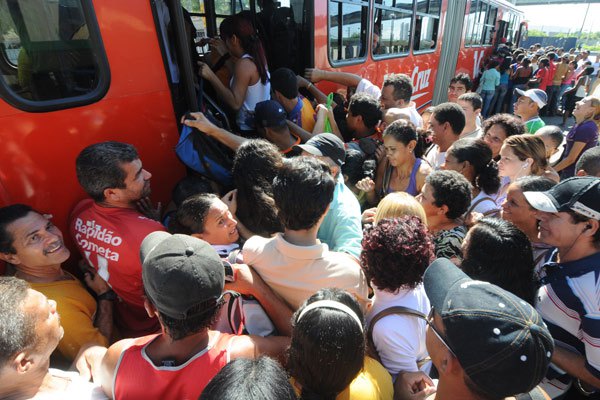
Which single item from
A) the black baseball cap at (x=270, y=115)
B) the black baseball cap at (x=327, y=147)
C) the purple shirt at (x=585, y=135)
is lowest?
the purple shirt at (x=585, y=135)

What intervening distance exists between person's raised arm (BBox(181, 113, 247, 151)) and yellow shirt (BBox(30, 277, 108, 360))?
1.11 meters

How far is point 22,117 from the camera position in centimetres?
161

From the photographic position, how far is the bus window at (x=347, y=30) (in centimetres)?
371

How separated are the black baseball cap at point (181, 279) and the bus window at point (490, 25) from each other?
11.2 meters

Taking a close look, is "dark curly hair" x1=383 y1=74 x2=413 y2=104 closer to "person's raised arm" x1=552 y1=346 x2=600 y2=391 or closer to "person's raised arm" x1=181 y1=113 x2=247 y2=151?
A: "person's raised arm" x1=181 y1=113 x2=247 y2=151

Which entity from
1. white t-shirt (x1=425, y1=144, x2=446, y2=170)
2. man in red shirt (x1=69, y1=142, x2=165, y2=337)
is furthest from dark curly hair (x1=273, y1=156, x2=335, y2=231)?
white t-shirt (x1=425, y1=144, x2=446, y2=170)

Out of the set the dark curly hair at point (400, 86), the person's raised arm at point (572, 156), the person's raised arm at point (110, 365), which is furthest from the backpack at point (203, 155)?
the person's raised arm at point (572, 156)

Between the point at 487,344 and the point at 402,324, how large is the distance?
472 millimetres

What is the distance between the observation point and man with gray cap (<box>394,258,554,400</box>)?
878 millimetres

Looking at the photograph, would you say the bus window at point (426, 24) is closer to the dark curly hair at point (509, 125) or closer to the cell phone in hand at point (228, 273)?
the dark curly hair at point (509, 125)

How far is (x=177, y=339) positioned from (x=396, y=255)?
872mm

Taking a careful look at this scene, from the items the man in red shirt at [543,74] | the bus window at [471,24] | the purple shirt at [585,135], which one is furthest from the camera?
the man in red shirt at [543,74]

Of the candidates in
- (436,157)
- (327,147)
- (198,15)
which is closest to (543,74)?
(436,157)

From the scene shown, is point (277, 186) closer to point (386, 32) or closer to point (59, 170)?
point (59, 170)
